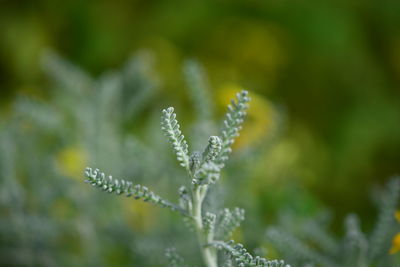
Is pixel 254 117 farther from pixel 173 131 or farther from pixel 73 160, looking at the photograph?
pixel 173 131

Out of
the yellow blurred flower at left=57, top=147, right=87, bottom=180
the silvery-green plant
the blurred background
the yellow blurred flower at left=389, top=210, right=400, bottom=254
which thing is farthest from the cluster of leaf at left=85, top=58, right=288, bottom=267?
the yellow blurred flower at left=57, top=147, right=87, bottom=180

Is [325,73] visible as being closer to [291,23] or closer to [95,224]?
[291,23]

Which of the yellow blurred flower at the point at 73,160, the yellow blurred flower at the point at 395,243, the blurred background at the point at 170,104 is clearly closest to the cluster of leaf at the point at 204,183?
the yellow blurred flower at the point at 395,243

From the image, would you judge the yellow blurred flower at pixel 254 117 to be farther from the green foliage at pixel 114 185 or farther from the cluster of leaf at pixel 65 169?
the green foliage at pixel 114 185

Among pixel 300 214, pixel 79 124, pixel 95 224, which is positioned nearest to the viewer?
pixel 300 214

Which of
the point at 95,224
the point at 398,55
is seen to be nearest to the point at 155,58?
the point at 398,55

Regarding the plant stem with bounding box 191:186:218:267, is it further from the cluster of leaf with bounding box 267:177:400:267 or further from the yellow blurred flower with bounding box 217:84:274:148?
the yellow blurred flower with bounding box 217:84:274:148

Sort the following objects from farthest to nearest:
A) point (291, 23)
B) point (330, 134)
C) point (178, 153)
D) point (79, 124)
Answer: point (291, 23)
point (330, 134)
point (79, 124)
point (178, 153)

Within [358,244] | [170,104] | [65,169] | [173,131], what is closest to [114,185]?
[173,131]
